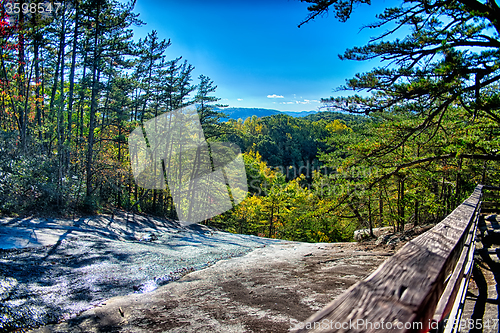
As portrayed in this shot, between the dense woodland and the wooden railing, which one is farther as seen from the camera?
the dense woodland

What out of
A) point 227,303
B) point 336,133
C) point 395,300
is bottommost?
point 227,303

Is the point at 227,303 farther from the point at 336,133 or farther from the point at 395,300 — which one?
the point at 336,133

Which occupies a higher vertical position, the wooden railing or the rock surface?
the wooden railing

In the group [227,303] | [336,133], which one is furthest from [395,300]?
[336,133]

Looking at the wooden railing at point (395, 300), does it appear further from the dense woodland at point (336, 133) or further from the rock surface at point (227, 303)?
the dense woodland at point (336, 133)

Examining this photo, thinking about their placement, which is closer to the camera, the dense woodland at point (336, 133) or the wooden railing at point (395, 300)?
the wooden railing at point (395, 300)

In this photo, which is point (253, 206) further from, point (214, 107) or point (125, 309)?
point (125, 309)

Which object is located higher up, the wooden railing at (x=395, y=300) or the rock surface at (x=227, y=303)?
the wooden railing at (x=395, y=300)

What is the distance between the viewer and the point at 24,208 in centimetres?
964

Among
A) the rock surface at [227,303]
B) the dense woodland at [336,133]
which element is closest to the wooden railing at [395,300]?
the rock surface at [227,303]

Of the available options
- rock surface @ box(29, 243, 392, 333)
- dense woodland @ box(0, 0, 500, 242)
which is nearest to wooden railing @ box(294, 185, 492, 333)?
rock surface @ box(29, 243, 392, 333)

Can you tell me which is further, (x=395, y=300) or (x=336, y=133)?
(x=336, y=133)

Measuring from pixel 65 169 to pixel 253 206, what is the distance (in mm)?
15896

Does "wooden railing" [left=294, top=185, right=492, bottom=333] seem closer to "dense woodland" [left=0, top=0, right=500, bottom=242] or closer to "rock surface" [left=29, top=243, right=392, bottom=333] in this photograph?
"rock surface" [left=29, top=243, right=392, bottom=333]
